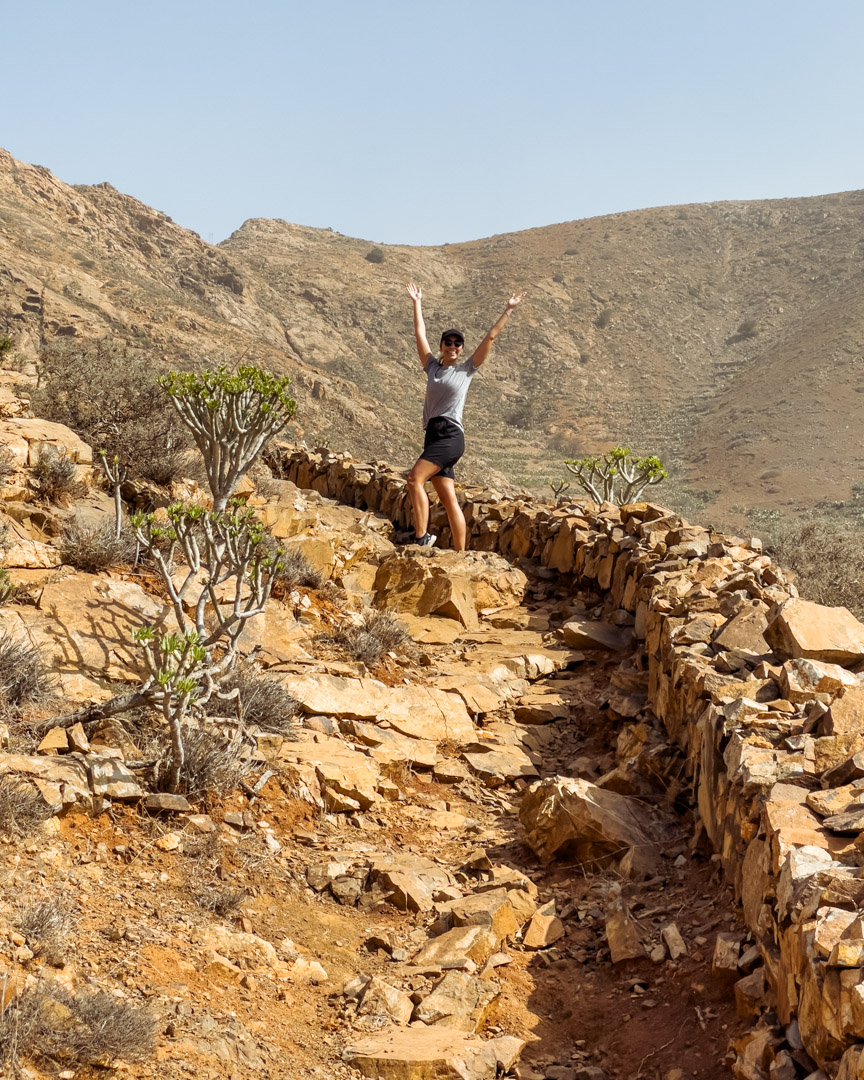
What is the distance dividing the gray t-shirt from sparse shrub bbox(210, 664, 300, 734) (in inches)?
126

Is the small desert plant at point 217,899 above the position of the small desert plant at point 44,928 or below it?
below

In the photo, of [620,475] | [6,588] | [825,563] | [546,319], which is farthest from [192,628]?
[546,319]

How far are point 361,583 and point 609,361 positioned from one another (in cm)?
4367

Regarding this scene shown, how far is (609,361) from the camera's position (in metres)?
49.2

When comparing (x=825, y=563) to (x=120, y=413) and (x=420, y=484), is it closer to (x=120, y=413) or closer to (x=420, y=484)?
(x=420, y=484)

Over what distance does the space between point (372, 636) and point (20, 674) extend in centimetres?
250

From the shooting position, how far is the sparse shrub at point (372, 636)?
6066 millimetres

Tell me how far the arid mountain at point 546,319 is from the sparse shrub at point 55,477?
658 inches

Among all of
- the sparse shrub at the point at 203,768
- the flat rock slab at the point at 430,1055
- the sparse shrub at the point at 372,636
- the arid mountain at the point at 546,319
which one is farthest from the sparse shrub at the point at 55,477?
the arid mountain at the point at 546,319

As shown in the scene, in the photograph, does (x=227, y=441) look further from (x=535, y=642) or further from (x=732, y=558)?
(x=732, y=558)

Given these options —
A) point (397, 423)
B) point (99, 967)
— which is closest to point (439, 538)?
point (99, 967)

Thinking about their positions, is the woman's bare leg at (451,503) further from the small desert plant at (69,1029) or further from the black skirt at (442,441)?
the small desert plant at (69,1029)

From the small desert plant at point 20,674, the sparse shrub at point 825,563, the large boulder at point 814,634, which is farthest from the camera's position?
the sparse shrub at point 825,563

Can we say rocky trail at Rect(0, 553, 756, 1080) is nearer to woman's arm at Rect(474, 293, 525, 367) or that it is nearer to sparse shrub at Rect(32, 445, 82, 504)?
sparse shrub at Rect(32, 445, 82, 504)
